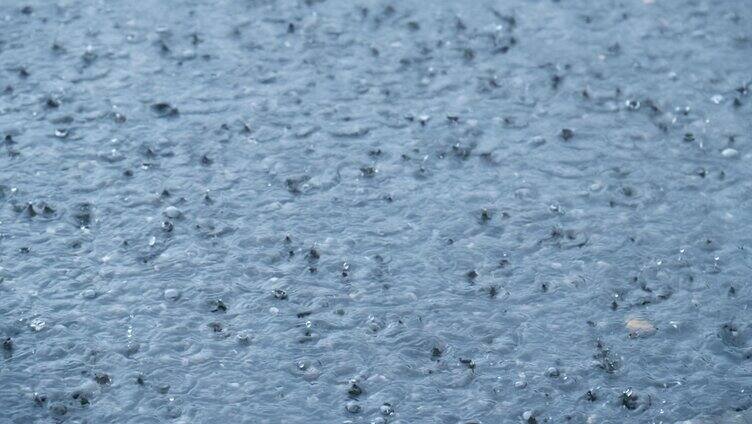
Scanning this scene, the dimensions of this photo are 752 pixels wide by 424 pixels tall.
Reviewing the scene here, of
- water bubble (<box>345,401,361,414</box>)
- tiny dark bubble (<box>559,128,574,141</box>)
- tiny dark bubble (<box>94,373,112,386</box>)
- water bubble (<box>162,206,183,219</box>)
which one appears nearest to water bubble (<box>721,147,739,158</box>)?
tiny dark bubble (<box>559,128,574,141</box>)

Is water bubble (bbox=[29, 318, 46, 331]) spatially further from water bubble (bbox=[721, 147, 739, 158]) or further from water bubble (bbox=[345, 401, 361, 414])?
water bubble (bbox=[721, 147, 739, 158])

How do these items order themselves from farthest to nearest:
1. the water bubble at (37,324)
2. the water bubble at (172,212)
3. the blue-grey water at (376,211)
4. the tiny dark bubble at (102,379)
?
1. the water bubble at (172,212)
2. the water bubble at (37,324)
3. the blue-grey water at (376,211)
4. the tiny dark bubble at (102,379)

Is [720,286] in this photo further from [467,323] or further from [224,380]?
[224,380]

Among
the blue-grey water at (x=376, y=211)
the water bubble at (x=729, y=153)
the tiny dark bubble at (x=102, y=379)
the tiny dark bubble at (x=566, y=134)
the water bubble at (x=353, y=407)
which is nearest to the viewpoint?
the water bubble at (x=353, y=407)

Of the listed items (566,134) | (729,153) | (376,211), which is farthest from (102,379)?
(729,153)

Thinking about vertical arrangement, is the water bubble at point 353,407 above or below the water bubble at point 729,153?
below

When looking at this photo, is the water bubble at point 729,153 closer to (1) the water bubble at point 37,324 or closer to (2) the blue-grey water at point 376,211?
(2) the blue-grey water at point 376,211

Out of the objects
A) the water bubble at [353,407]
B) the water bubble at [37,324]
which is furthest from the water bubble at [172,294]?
the water bubble at [353,407]

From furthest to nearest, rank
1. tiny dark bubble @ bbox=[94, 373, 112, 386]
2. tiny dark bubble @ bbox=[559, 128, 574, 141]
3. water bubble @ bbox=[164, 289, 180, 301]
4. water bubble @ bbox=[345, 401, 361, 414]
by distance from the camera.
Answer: tiny dark bubble @ bbox=[559, 128, 574, 141]
water bubble @ bbox=[164, 289, 180, 301]
tiny dark bubble @ bbox=[94, 373, 112, 386]
water bubble @ bbox=[345, 401, 361, 414]

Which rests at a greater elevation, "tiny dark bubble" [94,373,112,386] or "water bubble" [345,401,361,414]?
"tiny dark bubble" [94,373,112,386]
